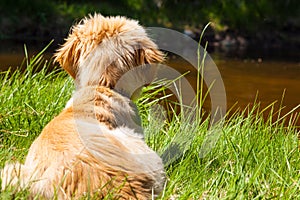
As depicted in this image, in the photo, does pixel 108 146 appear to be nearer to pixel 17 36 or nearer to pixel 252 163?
pixel 252 163

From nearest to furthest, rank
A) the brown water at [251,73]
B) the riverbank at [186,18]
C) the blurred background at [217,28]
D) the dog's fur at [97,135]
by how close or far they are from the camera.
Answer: the dog's fur at [97,135], the brown water at [251,73], the blurred background at [217,28], the riverbank at [186,18]

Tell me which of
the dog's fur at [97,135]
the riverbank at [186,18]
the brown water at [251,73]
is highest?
the riverbank at [186,18]

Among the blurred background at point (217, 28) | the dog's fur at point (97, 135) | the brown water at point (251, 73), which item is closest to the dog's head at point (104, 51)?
the dog's fur at point (97, 135)

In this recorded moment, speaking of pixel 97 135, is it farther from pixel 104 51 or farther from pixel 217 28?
pixel 217 28

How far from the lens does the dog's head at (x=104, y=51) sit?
3.07 metres

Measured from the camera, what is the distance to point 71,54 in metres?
3.15

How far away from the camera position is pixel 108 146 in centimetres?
280

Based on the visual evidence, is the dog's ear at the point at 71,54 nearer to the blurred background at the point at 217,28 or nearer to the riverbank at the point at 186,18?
the blurred background at the point at 217,28

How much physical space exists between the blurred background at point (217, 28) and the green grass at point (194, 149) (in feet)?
19.6

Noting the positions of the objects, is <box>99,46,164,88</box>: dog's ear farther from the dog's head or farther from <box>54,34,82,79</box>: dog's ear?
<box>54,34,82,79</box>: dog's ear

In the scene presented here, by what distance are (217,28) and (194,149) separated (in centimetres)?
1415

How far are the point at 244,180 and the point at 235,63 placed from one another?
10.7m

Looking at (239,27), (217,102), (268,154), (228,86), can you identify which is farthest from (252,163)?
(239,27)

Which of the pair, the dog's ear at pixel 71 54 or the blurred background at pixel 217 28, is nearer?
the dog's ear at pixel 71 54
